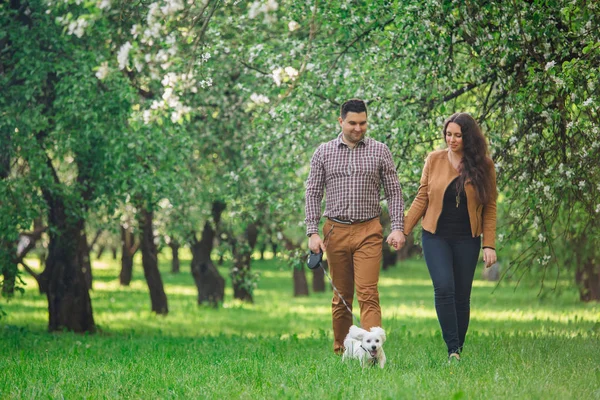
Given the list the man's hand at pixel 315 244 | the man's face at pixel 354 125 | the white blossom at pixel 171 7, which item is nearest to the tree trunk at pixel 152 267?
the man's hand at pixel 315 244

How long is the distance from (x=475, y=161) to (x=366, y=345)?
1956 mm

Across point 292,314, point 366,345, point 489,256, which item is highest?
point 489,256

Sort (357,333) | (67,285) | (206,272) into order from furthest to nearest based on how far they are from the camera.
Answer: (206,272), (67,285), (357,333)

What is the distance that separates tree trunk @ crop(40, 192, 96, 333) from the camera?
47.5ft

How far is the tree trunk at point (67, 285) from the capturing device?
14.5 meters

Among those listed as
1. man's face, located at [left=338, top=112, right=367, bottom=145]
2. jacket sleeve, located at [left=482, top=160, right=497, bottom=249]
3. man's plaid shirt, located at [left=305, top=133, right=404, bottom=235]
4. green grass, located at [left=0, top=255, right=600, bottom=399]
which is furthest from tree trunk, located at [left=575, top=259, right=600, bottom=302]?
man's face, located at [left=338, top=112, right=367, bottom=145]

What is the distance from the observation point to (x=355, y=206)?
723 cm

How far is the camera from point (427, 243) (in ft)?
24.1

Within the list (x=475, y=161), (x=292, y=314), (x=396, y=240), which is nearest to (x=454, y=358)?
(x=396, y=240)

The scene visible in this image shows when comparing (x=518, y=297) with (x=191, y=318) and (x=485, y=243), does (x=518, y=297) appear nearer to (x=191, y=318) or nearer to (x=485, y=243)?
(x=191, y=318)

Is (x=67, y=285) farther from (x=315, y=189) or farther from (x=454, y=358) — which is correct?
(x=454, y=358)

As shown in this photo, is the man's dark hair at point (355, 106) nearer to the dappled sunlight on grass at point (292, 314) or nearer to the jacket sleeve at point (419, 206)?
the jacket sleeve at point (419, 206)

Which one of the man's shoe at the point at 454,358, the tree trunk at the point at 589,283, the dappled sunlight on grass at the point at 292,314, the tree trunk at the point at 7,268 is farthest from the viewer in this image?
the tree trunk at the point at 589,283

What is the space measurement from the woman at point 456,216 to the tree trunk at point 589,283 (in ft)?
45.3
